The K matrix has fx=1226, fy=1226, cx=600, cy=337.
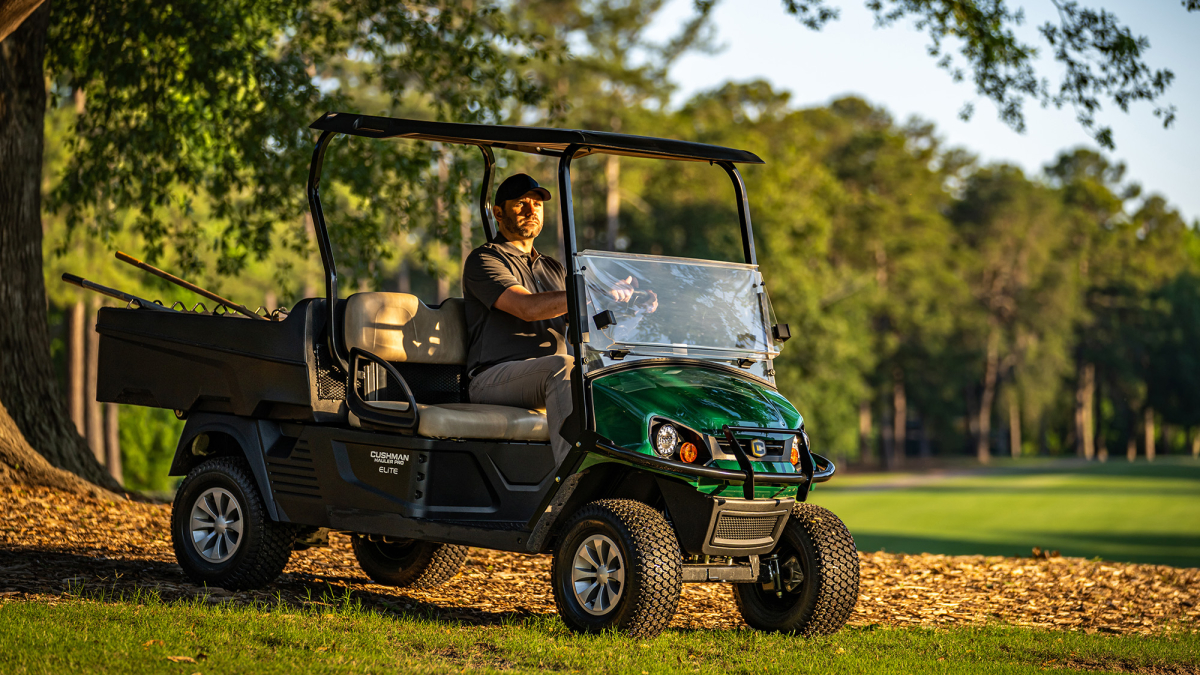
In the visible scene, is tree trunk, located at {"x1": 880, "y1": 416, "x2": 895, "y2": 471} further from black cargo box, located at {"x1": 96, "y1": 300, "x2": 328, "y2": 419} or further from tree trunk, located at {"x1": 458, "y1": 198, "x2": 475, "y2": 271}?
black cargo box, located at {"x1": 96, "y1": 300, "x2": 328, "y2": 419}

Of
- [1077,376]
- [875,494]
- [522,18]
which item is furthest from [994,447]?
[522,18]

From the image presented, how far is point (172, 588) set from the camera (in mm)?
6348

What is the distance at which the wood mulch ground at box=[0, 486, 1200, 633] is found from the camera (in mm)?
6461

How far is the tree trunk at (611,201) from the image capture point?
39.6m

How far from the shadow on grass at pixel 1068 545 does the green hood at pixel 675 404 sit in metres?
14.3

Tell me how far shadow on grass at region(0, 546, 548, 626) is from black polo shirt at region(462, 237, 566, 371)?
4.24ft

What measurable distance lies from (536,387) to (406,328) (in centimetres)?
100

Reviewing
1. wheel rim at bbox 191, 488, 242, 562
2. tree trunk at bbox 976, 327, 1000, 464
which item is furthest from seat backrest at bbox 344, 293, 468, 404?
tree trunk at bbox 976, 327, 1000, 464

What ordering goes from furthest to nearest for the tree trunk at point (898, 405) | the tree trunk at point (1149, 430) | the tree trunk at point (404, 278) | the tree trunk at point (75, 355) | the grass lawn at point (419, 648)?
the tree trunk at point (1149, 430) < the tree trunk at point (898, 405) < the tree trunk at point (404, 278) < the tree trunk at point (75, 355) < the grass lawn at point (419, 648)

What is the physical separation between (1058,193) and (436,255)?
44322mm

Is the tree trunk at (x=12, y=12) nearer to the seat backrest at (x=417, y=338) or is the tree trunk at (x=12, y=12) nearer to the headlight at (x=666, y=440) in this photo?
the seat backrest at (x=417, y=338)

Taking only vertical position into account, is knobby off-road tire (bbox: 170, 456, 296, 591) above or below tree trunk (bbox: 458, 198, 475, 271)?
below

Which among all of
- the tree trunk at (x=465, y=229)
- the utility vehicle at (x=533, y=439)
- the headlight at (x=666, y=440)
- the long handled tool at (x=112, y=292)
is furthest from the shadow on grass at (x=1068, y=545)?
the headlight at (x=666, y=440)

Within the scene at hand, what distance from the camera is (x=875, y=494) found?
37250 mm
